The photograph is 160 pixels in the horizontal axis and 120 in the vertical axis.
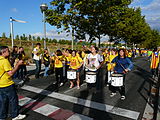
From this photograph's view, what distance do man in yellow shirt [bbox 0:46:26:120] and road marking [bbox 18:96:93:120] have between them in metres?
0.88

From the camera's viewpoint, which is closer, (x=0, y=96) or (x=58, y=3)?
(x=0, y=96)

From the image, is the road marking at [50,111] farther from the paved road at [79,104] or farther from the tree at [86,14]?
the tree at [86,14]

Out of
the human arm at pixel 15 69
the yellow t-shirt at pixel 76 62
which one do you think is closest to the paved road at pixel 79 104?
the yellow t-shirt at pixel 76 62

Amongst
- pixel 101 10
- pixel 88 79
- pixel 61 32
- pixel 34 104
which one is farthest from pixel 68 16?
pixel 34 104

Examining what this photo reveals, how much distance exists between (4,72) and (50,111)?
188 centimetres

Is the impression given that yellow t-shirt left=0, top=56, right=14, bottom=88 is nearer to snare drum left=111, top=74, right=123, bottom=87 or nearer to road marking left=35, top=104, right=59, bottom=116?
road marking left=35, top=104, right=59, bottom=116

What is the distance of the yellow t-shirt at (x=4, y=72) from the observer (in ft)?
9.85

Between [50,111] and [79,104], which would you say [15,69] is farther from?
[79,104]

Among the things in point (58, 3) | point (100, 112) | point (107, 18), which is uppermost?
point (58, 3)

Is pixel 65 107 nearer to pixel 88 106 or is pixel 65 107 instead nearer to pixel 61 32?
pixel 88 106

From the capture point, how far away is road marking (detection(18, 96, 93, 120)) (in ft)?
12.5

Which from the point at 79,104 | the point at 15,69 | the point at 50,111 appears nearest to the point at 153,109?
the point at 79,104

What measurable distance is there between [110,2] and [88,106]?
9255 millimetres

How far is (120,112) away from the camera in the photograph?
412 cm
